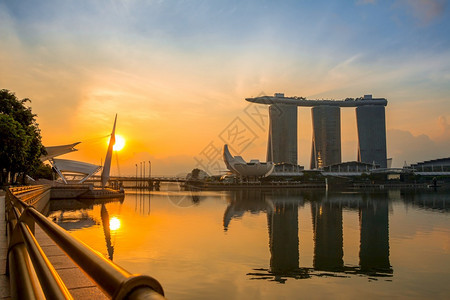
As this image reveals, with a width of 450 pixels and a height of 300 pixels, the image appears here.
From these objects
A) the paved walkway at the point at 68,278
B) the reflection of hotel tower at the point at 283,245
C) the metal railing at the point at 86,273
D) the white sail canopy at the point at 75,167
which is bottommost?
the reflection of hotel tower at the point at 283,245

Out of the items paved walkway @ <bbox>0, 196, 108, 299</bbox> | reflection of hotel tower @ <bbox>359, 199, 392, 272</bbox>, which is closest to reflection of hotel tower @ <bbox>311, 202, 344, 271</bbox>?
reflection of hotel tower @ <bbox>359, 199, 392, 272</bbox>

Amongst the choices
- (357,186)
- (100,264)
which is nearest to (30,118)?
(100,264)

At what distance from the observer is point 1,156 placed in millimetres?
39625

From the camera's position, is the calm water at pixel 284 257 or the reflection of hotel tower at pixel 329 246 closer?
the calm water at pixel 284 257

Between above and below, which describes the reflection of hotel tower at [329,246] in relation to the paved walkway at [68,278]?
below

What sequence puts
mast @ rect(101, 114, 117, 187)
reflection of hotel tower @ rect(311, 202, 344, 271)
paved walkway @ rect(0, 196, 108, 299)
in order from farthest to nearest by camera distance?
mast @ rect(101, 114, 117, 187), reflection of hotel tower @ rect(311, 202, 344, 271), paved walkway @ rect(0, 196, 108, 299)

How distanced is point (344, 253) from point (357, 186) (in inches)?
6130

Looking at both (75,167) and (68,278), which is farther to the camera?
(75,167)

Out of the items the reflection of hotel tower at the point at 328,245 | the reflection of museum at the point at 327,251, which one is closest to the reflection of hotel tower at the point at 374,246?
the reflection of museum at the point at 327,251

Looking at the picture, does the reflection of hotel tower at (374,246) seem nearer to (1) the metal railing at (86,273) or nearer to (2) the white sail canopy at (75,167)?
(1) the metal railing at (86,273)

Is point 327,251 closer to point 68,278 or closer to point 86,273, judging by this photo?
point 68,278

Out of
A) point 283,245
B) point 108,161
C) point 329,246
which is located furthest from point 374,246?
point 108,161

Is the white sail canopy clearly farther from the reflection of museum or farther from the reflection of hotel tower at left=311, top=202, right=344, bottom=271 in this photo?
the reflection of hotel tower at left=311, top=202, right=344, bottom=271

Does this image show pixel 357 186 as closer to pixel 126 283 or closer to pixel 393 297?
pixel 393 297
